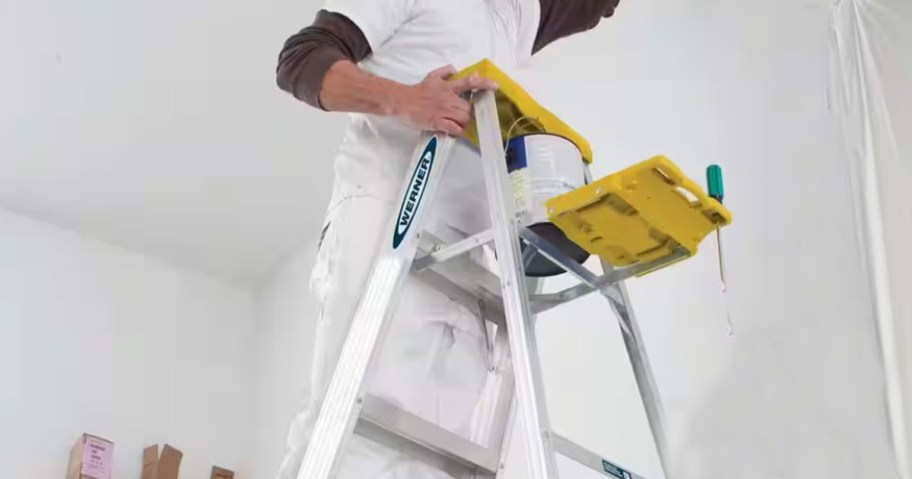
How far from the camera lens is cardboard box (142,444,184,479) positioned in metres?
3.07

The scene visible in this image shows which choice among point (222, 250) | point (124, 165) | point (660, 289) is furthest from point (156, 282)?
point (660, 289)

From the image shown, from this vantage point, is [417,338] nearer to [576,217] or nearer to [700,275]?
[576,217]

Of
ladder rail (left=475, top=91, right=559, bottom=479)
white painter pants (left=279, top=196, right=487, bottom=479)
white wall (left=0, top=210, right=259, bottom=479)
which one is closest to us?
ladder rail (left=475, top=91, right=559, bottom=479)

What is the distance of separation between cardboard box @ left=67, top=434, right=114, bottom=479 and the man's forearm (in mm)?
2104

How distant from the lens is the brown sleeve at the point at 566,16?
172cm

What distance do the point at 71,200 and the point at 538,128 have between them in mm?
2403

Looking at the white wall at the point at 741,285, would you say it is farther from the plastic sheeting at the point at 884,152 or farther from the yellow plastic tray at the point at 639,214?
the yellow plastic tray at the point at 639,214

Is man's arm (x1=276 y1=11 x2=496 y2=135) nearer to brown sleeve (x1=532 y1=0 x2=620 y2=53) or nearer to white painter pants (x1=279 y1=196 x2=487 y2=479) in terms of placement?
white painter pants (x1=279 y1=196 x2=487 y2=479)

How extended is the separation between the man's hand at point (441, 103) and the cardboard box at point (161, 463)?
2.19 m

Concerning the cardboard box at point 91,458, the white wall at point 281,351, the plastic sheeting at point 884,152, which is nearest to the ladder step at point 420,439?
the plastic sheeting at point 884,152

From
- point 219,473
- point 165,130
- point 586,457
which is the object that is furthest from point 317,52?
point 219,473

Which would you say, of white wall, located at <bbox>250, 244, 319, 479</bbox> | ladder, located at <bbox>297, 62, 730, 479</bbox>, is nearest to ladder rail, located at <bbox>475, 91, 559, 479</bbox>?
ladder, located at <bbox>297, 62, 730, 479</bbox>

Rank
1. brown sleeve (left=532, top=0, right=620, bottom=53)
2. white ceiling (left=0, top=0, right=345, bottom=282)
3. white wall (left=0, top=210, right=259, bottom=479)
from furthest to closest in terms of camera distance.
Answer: white wall (left=0, top=210, right=259, bottom=479)
white ceiling (left=0, top=0, right=345, bottom=282)
brown sleeve (left=532, top=0, right=620, bottom=53)

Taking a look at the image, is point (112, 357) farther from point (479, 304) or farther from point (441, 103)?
point (441, 103)
